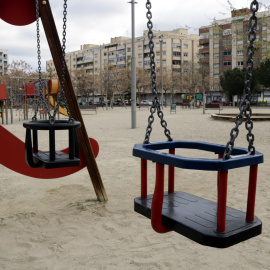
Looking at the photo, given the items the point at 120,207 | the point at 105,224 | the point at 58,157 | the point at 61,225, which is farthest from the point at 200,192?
the point at 58,157

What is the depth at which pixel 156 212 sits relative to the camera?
2.03 metres

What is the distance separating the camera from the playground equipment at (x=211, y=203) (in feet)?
5.65

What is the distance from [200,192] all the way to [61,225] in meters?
2.16

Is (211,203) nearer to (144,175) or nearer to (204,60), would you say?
(144,175)

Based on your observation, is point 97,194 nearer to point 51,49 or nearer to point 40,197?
point 40,197

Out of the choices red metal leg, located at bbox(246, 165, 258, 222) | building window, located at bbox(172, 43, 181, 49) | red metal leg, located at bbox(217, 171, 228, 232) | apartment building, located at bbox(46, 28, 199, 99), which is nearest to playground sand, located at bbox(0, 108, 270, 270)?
red metal leg, located at bbox(246, 165, 258, 222)

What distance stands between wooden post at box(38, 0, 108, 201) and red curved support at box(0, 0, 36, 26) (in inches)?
4.7

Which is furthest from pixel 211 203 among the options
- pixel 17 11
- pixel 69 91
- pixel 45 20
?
pixel 17 11

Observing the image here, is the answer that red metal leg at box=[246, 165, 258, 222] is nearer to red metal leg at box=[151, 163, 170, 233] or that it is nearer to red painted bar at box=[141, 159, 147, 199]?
red metal leg at box=[151, 163, 170, 233]

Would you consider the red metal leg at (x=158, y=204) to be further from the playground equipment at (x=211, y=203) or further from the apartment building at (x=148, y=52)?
the apartment building at (x=148, y=52)

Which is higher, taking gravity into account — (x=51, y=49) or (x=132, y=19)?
(x=132, y=19)

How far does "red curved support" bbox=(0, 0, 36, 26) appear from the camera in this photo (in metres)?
3.71

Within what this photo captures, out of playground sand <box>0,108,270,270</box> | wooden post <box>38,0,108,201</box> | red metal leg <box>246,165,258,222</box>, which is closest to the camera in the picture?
red metal leg <box>246,165,258,222</box>

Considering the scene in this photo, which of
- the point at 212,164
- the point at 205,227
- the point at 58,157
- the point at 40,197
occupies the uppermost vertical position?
the point at 212,164
